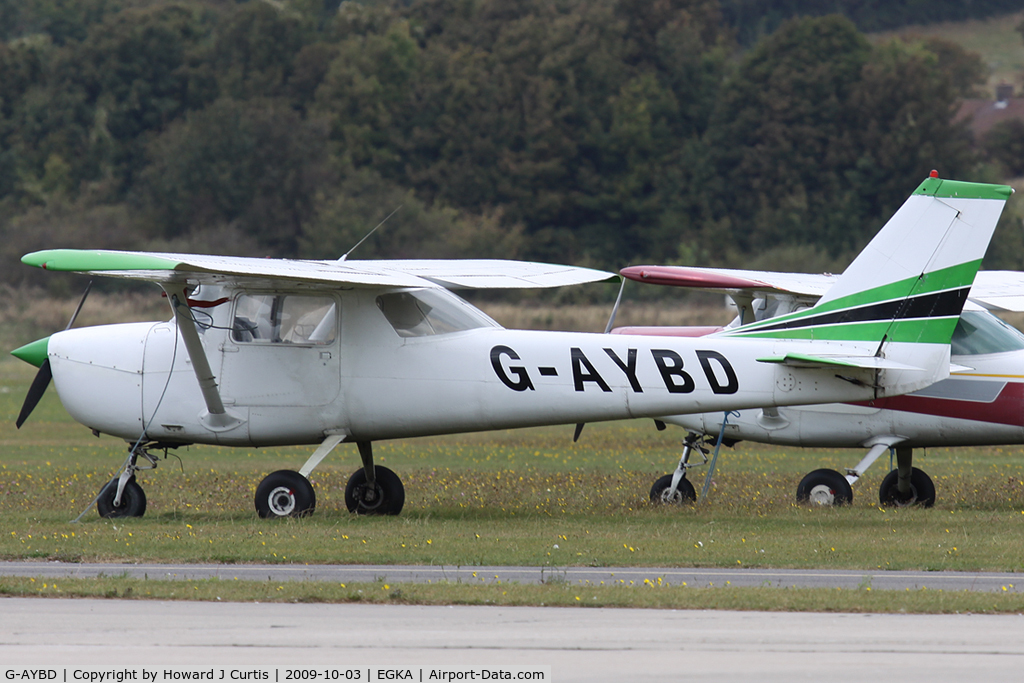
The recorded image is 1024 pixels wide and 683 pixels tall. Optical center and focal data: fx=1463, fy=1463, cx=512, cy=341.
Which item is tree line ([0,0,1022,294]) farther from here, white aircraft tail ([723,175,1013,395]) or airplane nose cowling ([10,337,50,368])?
white aircraft tail ([723,175,1013,395])

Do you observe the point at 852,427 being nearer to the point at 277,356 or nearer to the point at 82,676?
the point at 277,356

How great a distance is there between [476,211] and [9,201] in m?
23.6

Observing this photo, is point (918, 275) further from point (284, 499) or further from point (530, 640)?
point (530, 640)

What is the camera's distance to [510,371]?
13906mm

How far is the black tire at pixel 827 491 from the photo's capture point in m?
15.4

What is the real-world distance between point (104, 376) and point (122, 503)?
1.30 meters

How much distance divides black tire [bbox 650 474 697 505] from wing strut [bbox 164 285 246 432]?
451cm

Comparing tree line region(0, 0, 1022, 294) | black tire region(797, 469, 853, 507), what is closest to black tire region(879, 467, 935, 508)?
black tire region(797, 469, 853, 507)

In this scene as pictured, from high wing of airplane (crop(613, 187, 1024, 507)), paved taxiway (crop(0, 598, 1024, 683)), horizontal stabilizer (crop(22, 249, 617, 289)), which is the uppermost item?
horizontal stabilizer (crop(22, 249, 617, 289))

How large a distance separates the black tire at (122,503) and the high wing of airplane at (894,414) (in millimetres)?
5374

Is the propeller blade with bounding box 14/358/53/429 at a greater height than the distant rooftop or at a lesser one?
lesser

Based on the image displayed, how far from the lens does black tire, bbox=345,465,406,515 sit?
49.0 ft

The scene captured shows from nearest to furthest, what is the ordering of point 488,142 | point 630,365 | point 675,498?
1. point 630,365
2. point 675,498
3. point 488,142

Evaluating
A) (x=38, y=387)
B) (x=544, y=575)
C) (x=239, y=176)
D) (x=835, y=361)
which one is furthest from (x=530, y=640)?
(x=239, y=176)
